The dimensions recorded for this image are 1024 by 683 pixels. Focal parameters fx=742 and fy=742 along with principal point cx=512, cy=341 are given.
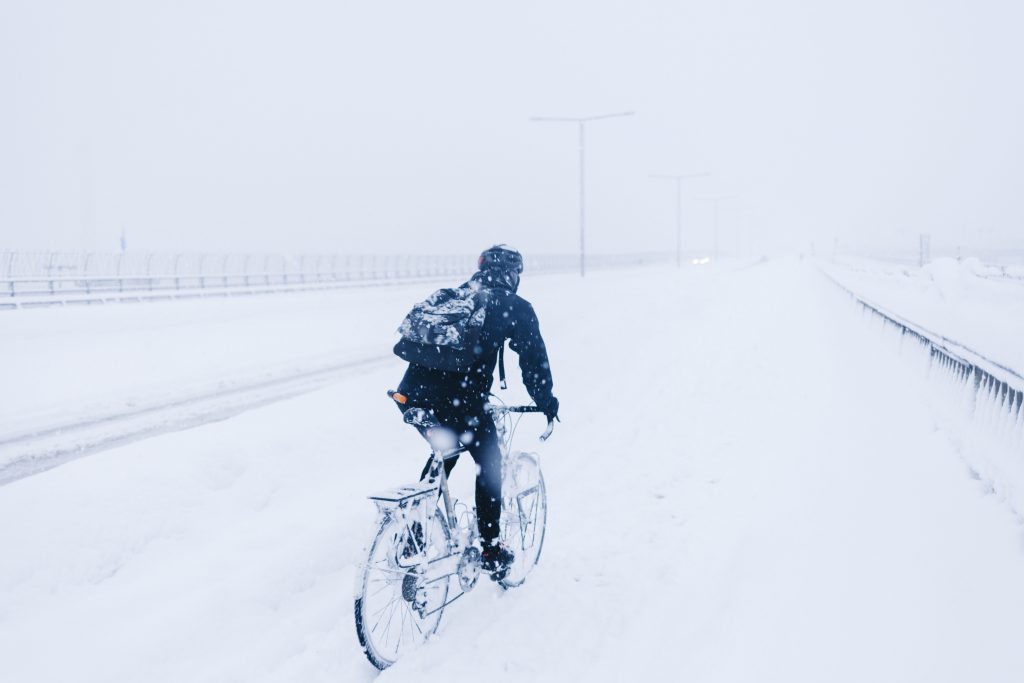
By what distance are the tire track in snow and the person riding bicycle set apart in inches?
220

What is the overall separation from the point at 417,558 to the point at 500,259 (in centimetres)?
170

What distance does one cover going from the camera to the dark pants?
13.4 feet

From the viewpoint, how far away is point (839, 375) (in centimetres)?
1145

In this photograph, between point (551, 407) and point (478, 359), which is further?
point (551, 407)

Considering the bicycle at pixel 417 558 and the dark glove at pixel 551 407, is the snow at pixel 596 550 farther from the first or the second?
the dark glove at pixel 551 407

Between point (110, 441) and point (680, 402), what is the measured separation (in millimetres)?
7192

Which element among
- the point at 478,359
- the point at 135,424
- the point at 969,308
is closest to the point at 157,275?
the point at 135,424

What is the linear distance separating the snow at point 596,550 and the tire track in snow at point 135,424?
1.74 meters

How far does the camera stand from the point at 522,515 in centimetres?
493

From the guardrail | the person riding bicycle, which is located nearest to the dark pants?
the person riding bicycle

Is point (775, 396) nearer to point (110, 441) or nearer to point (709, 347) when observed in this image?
point (709, 347)

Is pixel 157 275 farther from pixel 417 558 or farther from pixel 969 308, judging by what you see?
pixel 417 558

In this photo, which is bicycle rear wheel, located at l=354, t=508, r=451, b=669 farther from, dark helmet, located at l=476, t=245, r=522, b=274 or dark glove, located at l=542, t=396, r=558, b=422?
dark helmet, located at l=476, t=245, r=522, b=274

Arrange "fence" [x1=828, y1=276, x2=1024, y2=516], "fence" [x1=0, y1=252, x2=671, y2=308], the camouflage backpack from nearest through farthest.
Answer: the camouflage backpack → "fence" [x1=828, y1=276, x2=1024, y2=516] → "fence" [x1=0, y1=252, x2=671, y2=308]
